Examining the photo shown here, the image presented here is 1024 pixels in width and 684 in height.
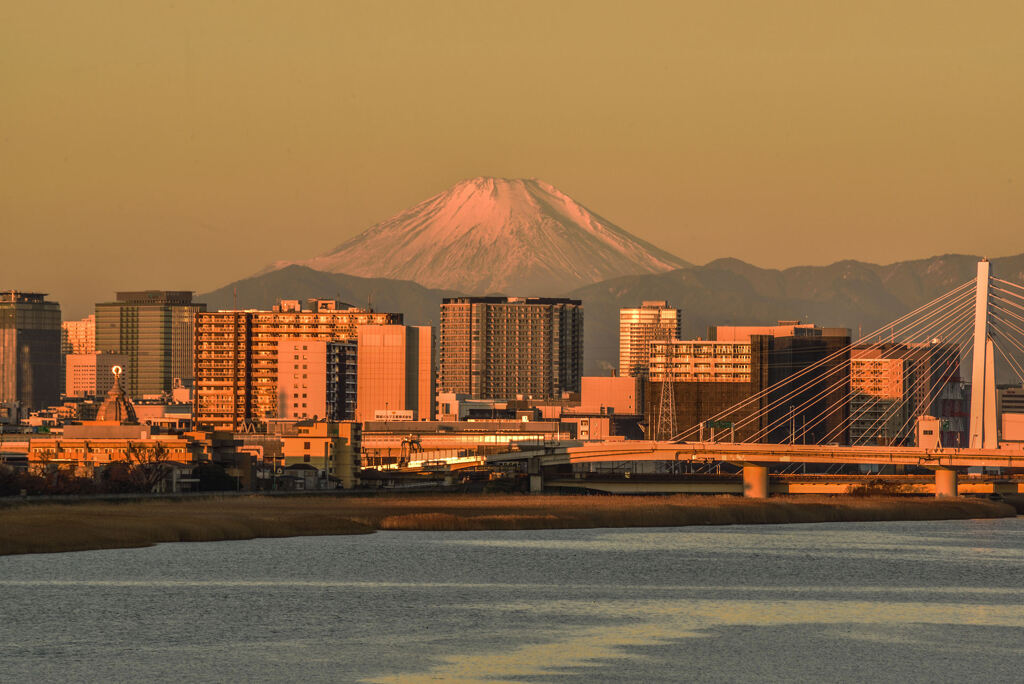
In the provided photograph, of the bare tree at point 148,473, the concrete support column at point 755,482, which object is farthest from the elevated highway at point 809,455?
the bare tree at point 148,473

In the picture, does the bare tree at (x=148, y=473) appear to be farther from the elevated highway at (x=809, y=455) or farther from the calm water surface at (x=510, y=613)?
the calm water surface at (x=510, y=613)

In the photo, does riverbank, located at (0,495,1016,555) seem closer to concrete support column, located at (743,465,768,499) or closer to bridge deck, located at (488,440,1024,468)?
bridge deck, located at (488,440,1024,468)

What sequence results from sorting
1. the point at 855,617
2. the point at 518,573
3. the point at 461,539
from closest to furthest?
1. the point at 855,617
2. the point at 518,573
3. the point at 461,539

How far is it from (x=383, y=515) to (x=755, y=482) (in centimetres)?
6624

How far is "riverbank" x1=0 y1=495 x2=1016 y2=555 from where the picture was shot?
11225cm

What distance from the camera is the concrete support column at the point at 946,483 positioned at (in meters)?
188

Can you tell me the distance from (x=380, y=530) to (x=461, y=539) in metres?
10.6

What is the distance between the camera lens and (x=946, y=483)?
18912 centimetres

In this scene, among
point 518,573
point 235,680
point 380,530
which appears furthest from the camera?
point 380,530

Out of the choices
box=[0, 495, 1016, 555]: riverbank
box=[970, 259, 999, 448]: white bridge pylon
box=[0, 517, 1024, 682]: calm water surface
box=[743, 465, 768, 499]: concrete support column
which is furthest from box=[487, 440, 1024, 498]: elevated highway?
box=[0, 517, 1024, 682]: calm water surface

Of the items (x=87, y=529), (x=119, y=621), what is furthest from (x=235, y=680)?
(x=87, y=529)

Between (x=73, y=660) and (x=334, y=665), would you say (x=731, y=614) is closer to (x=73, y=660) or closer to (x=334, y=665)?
(x=334, y=665)

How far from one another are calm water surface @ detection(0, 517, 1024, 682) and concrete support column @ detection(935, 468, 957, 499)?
7317 centimetres

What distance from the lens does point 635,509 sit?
152000 mm
